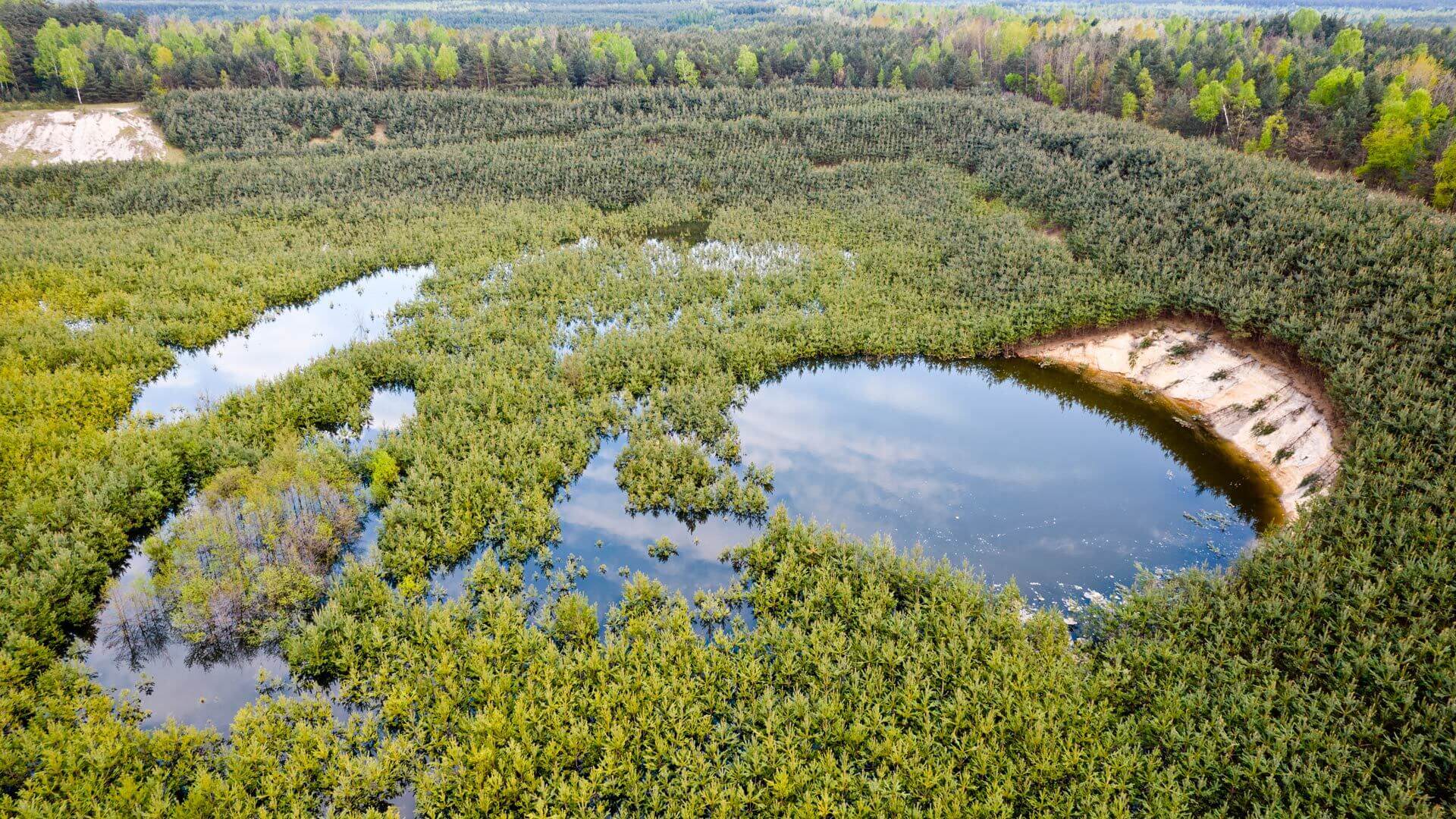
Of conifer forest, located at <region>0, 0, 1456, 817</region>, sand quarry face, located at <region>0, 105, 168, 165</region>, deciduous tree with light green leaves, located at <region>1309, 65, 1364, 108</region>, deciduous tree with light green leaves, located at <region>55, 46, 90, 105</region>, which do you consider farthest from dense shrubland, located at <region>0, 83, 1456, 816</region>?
deciduous tree with light green leaves, located at <region>55, 46, 90, 105</region>

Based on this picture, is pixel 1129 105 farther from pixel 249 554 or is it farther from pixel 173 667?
pixel 173 667

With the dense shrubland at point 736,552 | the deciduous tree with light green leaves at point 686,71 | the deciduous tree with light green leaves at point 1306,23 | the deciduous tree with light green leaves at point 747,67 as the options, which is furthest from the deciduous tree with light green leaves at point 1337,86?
the deciduous tree with light green leaves at point 686,71

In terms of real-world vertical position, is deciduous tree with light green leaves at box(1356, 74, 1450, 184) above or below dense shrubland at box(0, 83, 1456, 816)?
above

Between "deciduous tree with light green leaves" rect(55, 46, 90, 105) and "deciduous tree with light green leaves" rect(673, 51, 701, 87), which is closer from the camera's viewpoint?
"deciduous tree with light green leaves" rect(55, 46, 90, 105)

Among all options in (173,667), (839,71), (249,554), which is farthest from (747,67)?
(173,667)

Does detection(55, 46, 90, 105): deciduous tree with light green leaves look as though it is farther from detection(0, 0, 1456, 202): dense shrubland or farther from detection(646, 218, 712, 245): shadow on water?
detection(646, 218, 712, 245): shadow on water

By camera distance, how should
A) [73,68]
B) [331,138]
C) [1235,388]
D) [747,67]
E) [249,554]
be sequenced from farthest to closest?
1. [747,67]
2. [73,68]
3. [331,138]
4. [1235,388]
5. [249,554]
